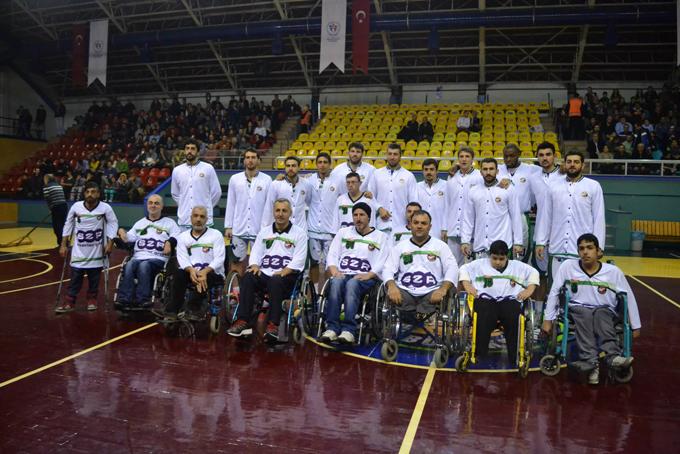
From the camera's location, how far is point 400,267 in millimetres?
4152

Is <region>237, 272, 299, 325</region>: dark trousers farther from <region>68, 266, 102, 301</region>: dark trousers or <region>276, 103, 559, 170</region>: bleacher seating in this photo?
<region>276, 103, 559, 170</region>: bleacher seating

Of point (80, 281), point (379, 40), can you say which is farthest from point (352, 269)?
point (379, 40)

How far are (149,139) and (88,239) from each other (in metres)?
12.7

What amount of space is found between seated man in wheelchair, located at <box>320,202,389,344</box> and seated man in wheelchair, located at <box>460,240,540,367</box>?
742mm

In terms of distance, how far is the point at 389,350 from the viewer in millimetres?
3822

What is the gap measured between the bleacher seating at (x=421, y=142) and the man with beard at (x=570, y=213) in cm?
731

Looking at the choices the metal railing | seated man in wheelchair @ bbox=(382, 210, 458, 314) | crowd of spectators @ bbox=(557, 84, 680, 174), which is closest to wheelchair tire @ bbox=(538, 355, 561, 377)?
seated man in wheelchair @ bbox=(382, 210, 458, 314)

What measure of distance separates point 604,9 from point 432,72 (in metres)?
5.21

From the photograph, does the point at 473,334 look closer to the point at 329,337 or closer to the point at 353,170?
the point at 329,337

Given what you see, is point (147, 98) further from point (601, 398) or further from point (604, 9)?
point (601, 398)

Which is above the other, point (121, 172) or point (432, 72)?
point (432, 72)

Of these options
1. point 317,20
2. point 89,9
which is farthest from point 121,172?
point 317,20

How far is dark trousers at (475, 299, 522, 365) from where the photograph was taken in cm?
366

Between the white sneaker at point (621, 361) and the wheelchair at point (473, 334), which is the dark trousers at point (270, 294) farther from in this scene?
the white sneaker at point (621, 361)
